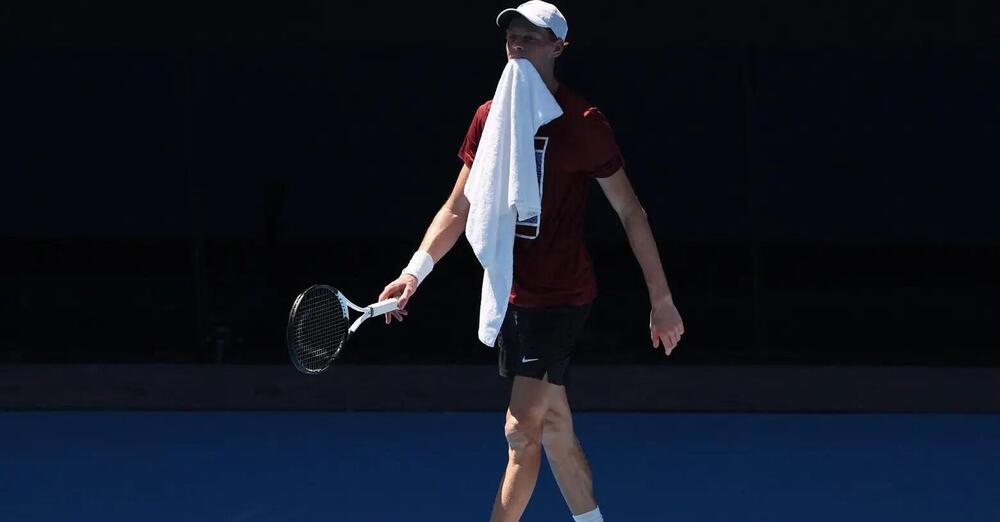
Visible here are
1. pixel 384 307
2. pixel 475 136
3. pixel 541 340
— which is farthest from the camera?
pixel 475 136

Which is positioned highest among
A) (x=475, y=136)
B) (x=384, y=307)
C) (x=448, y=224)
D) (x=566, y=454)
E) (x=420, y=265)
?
(x=475, y=136)

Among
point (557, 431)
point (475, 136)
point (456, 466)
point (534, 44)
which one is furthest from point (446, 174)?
point (534, 44)

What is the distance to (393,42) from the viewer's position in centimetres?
1248

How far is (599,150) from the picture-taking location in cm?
575

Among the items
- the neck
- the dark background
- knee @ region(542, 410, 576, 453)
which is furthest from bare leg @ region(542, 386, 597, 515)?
the dark background

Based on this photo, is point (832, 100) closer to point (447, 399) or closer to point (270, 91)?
point (270, 91)

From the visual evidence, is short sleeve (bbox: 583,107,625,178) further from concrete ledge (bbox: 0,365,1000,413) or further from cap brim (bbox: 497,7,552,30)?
concrete ledge (bbox: 0,365,1000,413)

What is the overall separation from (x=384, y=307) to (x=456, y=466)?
274cm

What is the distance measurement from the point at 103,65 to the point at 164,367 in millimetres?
5148

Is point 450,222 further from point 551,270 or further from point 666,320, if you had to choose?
point 666,320

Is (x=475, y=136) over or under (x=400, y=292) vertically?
over

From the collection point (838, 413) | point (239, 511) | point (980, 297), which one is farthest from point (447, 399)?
point (980, 297)

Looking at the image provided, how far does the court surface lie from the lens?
729 cm

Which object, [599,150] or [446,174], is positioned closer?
[599,150]
